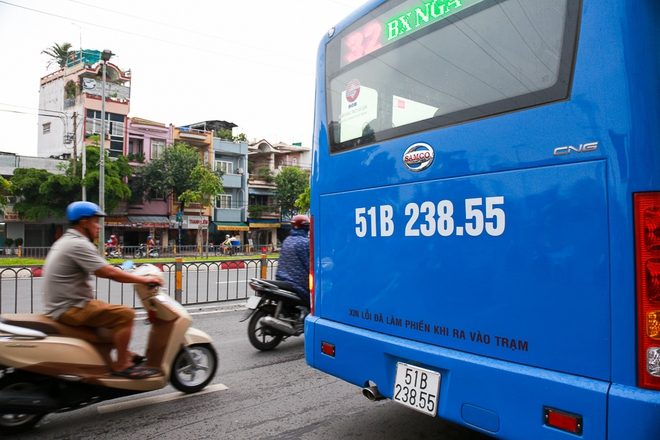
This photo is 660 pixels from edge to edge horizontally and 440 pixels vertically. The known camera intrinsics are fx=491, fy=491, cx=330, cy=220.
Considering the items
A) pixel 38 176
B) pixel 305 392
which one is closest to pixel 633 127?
pixel 305 392

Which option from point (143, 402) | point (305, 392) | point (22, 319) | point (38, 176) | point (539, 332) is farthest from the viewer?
point (38, 176)

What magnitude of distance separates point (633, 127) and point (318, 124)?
7.34 feet

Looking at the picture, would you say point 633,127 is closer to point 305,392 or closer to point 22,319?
point 305,392

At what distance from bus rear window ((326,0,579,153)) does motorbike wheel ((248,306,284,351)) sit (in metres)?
3.16

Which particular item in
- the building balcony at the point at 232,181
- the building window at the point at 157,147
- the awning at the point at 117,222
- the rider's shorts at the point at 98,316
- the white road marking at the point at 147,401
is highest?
the building window at the point at 157,147

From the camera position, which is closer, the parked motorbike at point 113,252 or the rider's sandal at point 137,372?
the rider's sandal at point 137,372

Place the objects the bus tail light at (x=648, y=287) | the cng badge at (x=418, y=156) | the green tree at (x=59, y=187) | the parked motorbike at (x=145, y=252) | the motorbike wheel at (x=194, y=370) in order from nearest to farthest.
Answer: the bus tail light at (x=648, y=287) → the cng badge at (x=418, y=156) → the motorbike wheel at (x=194, y=370) → the parked motorbike at (x=145, y=252) → the green tree at (x=59, y=187)

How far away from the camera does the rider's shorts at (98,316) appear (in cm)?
370

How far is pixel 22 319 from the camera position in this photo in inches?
143

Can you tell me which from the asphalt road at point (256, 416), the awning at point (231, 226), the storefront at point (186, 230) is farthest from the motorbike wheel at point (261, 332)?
the awning at point (231, 226)

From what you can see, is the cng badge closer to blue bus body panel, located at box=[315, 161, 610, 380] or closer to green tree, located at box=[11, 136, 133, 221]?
blue bus body panel, located at box=[315, 161, 610, 380]

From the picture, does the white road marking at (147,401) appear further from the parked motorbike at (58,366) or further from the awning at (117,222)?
the awning at (117,222)

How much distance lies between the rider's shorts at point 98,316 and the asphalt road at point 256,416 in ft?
2.58

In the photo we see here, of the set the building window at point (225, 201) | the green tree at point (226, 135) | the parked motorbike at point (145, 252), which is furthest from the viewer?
the green tree at point (226, 135)
